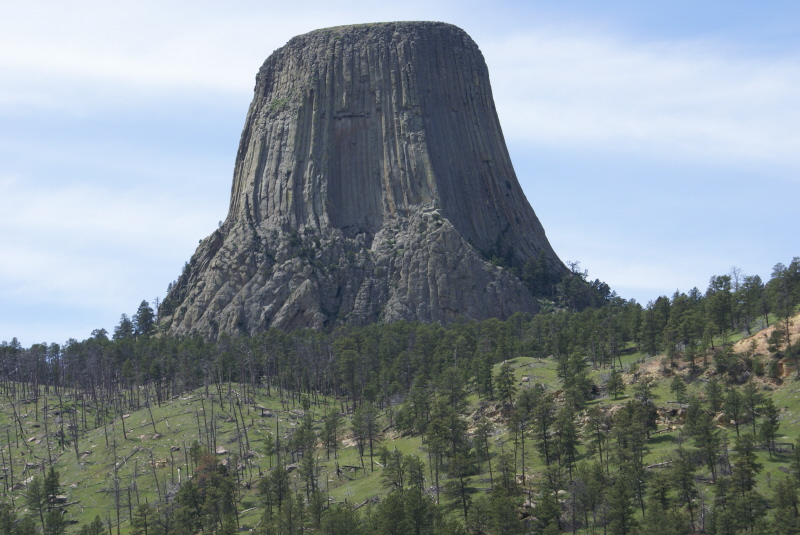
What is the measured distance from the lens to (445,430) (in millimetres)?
126562

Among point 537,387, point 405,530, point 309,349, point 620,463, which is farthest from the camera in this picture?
point 309,349

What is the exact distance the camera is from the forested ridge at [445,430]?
107 meters

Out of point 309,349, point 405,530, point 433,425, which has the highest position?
point 309,349

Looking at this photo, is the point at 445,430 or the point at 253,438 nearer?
the point at 445,430

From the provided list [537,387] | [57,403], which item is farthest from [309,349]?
[537,387]

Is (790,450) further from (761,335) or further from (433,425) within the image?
(433,425)

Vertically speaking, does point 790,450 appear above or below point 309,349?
below

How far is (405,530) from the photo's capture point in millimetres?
104438

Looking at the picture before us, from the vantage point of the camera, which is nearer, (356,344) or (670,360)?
(670,360)

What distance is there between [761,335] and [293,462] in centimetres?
6882

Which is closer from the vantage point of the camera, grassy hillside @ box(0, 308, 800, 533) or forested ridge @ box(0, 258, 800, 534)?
forested ridge @ box(0, 258, 800, 534)

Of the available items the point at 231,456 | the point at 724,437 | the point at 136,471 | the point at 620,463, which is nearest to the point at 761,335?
the point at 724,437

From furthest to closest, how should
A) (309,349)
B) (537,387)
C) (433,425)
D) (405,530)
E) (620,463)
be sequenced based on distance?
(309,349) < (537,387) < (433,425) < (620,463) < (405,530)

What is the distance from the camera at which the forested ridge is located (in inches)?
4230
